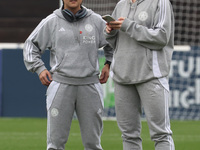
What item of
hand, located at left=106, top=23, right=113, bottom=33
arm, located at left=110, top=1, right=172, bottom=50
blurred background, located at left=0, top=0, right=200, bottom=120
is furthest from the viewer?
blurred background, located at left=0, top=0, right=200, bottom=120

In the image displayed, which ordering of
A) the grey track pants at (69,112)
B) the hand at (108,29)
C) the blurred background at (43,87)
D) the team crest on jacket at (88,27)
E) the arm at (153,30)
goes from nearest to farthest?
the arm at (153,30)
the hand at (108,29)
the grey track pants at (69,112)
the team crest on jacket at (88,27)
the blurred background at (43,87)

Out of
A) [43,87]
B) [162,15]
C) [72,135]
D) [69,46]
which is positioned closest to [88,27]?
[69,46]

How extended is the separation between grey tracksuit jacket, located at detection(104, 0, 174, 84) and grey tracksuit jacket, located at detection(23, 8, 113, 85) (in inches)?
10.9

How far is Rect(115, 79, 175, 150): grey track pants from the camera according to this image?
188 inches

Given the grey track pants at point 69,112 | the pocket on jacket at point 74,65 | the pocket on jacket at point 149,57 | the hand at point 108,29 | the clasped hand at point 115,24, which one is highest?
the clasped hand at point 115,24

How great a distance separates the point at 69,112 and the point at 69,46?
0.55 metres

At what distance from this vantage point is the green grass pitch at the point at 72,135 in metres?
8.06

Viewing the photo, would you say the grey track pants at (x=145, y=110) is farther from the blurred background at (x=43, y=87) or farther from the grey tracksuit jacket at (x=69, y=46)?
the blurred background at (x=43, y=87)

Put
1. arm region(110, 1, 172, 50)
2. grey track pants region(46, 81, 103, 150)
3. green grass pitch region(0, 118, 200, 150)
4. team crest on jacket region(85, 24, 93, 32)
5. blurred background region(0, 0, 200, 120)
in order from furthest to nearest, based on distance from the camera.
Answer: blurred background region(0, 0, 200, 120), green grass pitch region(0, 118, 200, 150), team crest on jacket region(85, 24, 93, 32), grey track pants region(46, 81, 103, 150), arm region(110, 1, 172, 50)

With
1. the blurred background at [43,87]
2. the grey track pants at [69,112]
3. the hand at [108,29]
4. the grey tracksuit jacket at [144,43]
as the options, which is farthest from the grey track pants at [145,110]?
the blurred background at [43,87]

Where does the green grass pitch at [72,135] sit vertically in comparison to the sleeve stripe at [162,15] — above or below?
below

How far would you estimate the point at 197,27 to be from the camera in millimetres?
15898

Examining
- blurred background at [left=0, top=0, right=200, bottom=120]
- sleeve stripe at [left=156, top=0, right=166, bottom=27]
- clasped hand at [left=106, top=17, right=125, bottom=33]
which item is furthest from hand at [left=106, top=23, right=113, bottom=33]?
blurred background at [left=0, top=0, right=200, bottom=120]

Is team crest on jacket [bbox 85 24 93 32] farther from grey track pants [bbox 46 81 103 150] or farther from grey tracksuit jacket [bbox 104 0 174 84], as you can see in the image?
grey track pants [bbox 46 81 103 150]
